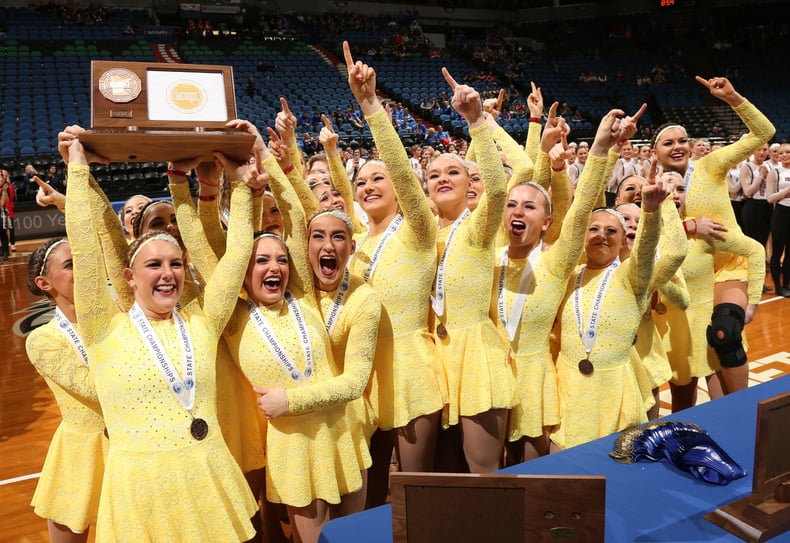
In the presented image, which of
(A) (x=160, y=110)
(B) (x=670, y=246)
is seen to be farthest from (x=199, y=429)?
(B) (x=670, y=246)

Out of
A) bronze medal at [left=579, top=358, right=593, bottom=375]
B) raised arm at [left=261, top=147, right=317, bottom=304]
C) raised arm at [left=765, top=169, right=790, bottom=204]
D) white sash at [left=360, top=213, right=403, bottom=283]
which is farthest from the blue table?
raised arm at [left=765, top=169, right=790, bottom=204]

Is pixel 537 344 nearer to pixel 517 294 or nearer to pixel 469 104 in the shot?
pixel 517 294

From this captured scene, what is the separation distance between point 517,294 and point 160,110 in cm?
144

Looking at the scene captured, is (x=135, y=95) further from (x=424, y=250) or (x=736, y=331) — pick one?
(x=736, y=331)

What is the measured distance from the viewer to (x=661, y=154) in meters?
3.35

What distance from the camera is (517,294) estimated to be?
2.56 m

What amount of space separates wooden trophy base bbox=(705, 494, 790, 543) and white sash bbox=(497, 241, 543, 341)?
105 cm

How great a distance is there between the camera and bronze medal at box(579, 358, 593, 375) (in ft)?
8.02

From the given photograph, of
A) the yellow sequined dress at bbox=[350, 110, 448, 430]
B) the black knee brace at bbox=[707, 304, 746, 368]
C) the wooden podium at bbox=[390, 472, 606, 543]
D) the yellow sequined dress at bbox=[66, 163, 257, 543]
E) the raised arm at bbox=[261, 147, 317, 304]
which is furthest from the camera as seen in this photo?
the black knee brace at bbox=[707, 304, 746, 368]

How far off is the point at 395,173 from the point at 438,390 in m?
→ 0.82

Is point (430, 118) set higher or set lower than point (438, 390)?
higher

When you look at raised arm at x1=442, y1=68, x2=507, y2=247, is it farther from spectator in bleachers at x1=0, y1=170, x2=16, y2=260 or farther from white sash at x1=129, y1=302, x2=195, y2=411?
spectator in bleachers at x1=0, y1=170, x2=16, y2=260

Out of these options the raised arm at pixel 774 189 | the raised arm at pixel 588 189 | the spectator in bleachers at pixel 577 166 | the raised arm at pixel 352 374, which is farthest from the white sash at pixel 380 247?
the spectator in bleachers at pixel 577 166

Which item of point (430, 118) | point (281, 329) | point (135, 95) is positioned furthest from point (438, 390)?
point (430, 118)
